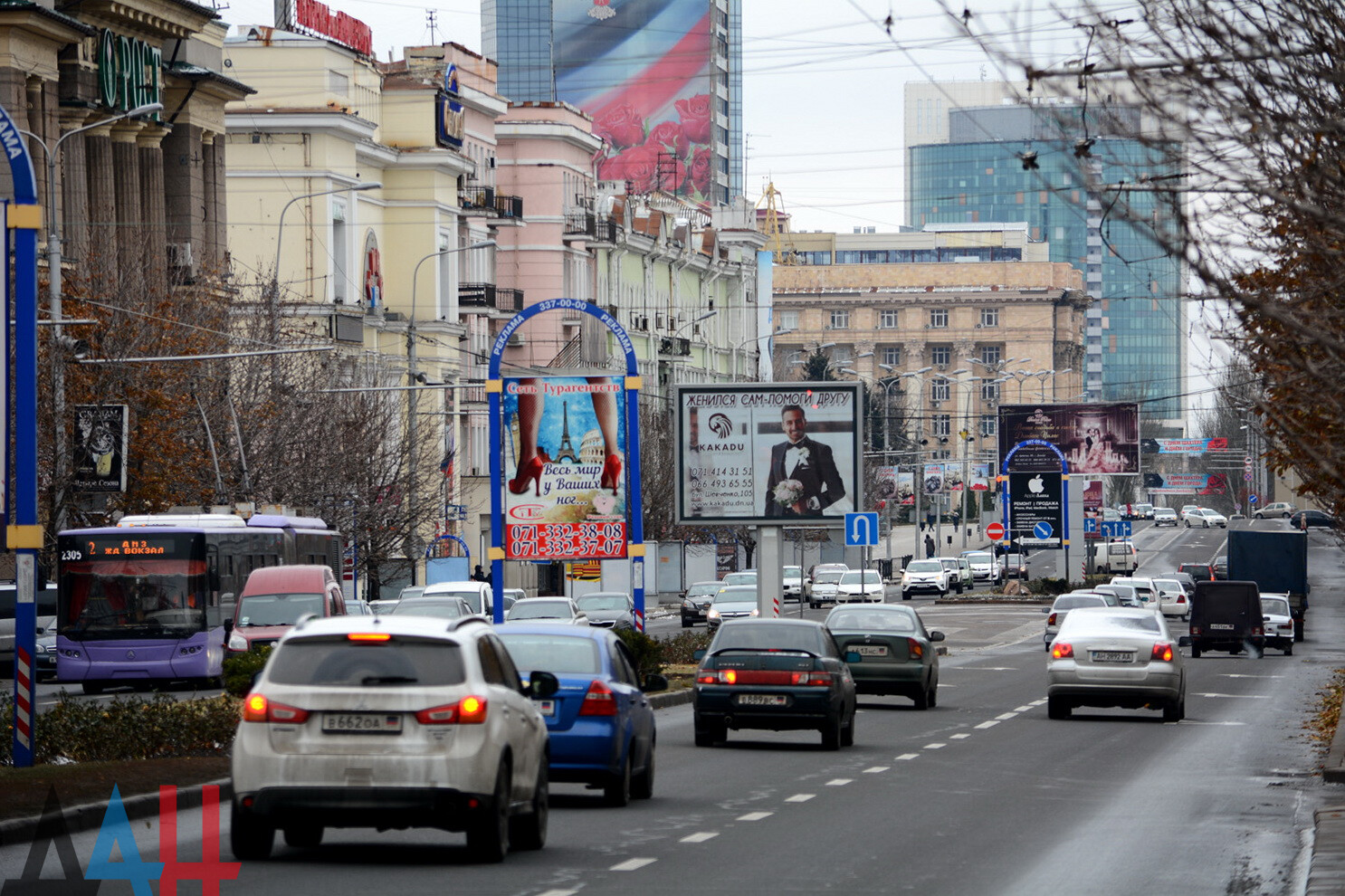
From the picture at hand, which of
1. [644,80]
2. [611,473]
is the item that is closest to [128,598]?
[611,473]

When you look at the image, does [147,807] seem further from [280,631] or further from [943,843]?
[280,631]

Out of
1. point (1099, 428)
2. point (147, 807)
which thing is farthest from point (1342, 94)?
point (1099, 428)

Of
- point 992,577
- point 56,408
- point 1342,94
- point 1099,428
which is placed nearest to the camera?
point 1342,94

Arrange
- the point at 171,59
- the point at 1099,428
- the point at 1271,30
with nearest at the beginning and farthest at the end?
the point at 1271,30 < the point at 171,59 < the point at 1099,428

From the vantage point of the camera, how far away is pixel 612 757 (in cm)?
1827

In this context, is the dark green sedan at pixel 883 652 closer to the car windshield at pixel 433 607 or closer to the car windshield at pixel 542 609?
the car windshield at pixel 433 607

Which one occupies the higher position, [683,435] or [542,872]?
[683,435]

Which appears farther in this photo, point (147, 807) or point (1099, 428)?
point (1099, 428)

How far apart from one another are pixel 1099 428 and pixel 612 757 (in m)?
81.3

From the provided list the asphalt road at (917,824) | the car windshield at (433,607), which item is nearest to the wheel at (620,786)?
the asphalt road at (917,824)

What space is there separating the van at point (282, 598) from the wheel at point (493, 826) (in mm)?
24199

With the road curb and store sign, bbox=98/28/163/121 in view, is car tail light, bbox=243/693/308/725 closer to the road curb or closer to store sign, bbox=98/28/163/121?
the road curb

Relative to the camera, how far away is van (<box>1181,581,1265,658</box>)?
5688 centimetres

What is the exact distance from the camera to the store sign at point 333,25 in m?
73.9
